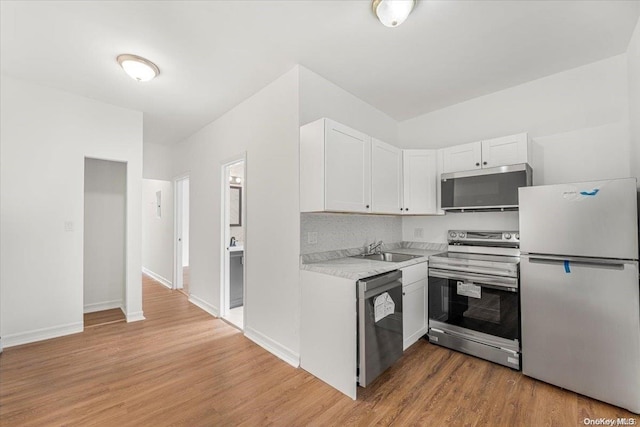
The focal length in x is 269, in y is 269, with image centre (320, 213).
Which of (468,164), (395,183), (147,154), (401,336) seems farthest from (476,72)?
(147,154)

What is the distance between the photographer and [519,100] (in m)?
2.97

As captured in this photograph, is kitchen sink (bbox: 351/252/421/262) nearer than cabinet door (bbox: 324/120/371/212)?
No

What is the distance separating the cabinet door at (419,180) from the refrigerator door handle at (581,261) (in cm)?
119

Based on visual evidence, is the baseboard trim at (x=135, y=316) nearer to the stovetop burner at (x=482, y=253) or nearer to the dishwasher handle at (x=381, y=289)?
the dishwasher handle at (x=381, y=289)

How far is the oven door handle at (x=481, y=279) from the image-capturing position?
237 centimetres

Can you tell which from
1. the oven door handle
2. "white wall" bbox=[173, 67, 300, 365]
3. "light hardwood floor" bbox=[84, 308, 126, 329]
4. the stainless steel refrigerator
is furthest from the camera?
"light hardwood floor" bbox=[84, 308, 126, 329]

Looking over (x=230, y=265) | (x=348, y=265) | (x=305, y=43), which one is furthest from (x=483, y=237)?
(x=230, y=265)

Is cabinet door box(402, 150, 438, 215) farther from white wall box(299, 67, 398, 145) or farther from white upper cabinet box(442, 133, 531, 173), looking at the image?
white wall box(299, 67, 398, 145)

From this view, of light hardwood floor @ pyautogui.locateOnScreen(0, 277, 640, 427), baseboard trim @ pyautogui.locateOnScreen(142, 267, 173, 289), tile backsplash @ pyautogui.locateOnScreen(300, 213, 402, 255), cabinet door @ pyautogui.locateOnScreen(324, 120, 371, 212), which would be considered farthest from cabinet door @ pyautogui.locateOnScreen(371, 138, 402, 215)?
baseboard trim @ pyautogui.locateOnScreen(142, 267, 173, 289)

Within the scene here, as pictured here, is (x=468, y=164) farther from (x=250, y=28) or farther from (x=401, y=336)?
(x=250, y=28)

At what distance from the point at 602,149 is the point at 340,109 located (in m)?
2.53

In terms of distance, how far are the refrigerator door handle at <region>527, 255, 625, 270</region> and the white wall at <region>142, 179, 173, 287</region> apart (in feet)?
17.7

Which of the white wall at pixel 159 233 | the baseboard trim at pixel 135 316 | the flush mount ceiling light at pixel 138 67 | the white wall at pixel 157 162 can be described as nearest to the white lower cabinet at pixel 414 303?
the flush mount ceiling light at pixel 138 67

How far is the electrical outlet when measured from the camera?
259 cm
